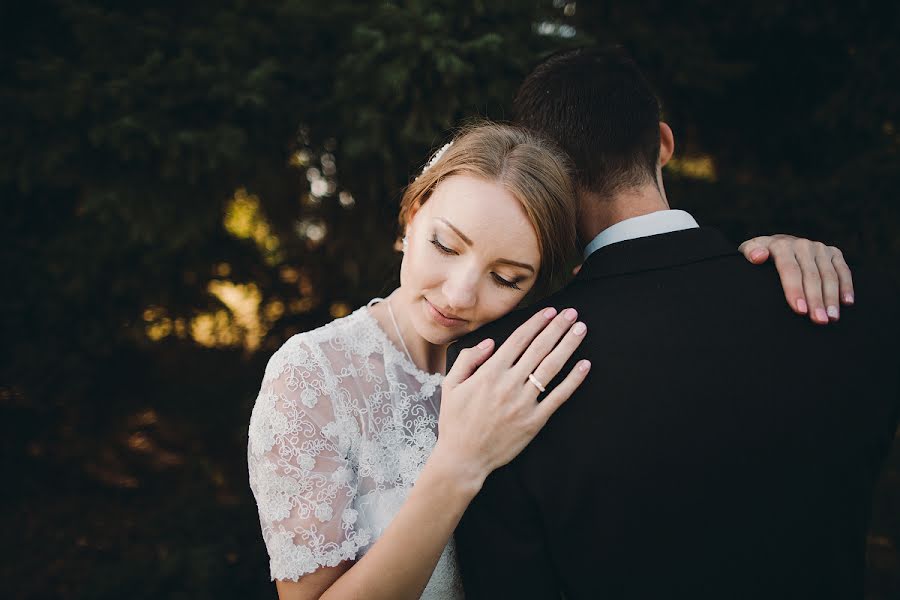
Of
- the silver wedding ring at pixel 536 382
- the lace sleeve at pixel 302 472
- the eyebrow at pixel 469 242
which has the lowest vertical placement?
the lace sleeve at pixel 302 472

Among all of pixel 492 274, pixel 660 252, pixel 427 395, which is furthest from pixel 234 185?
pixel 660 252

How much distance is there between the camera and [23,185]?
9.55 feet

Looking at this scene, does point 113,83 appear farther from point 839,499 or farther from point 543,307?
point 839,499

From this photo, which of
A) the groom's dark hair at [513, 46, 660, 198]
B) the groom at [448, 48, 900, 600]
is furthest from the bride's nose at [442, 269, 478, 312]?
the groom's dark hair at [513, 46, 660, 198]

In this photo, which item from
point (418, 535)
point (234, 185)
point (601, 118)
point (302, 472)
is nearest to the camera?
point (418, 535)

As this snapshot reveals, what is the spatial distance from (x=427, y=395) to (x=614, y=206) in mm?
920

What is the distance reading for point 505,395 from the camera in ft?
5.19

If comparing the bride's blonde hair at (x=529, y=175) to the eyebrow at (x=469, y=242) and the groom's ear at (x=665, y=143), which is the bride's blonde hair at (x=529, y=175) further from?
the groom's ear at (x=665, y=143)

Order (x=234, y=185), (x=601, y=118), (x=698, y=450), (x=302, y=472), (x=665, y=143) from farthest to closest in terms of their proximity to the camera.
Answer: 1. (x=234, y=185)
2. (x=665, y=143)
3. (x=601, y=118)
4. (x=302, y=472)
5. (x=698, y=450)

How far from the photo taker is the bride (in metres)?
1.60

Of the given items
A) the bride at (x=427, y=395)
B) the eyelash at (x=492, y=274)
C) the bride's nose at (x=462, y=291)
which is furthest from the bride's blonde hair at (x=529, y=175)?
the bride's nose at (x=462, y=291)

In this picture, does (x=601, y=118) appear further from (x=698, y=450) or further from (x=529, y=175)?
(x=698, y=450)

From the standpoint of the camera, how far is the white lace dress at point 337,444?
1794 mm

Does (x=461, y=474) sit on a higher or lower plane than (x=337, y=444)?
higher
